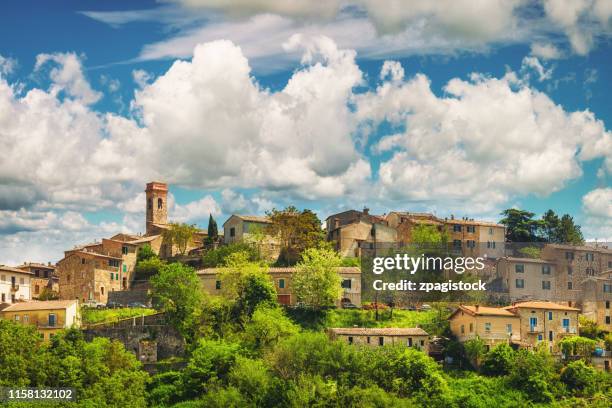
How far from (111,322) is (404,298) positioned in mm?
24230

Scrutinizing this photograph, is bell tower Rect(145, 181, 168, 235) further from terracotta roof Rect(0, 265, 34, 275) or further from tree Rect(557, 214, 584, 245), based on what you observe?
tree Rect(557, 214, 584, 245)

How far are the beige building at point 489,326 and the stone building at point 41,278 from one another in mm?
38889

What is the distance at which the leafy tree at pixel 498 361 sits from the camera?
63.5 m

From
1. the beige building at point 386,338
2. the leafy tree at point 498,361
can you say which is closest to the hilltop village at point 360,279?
the beige building at point 386,338

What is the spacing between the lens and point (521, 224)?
9712 cm

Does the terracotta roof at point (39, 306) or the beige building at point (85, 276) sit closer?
the terracotta roof at point (39, 306)

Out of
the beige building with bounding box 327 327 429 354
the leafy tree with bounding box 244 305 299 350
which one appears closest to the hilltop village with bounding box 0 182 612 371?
the beige building with bounding box 327 327 429 354

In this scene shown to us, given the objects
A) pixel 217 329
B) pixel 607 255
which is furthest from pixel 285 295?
pixel 607 255

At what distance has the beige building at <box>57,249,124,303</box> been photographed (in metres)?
80.4

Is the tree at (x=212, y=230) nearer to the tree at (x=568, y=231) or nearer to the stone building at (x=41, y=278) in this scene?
the stone building at (x=41, y=278)

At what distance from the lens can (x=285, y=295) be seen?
244 ft

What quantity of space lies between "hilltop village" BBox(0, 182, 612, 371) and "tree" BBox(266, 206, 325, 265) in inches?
11.6

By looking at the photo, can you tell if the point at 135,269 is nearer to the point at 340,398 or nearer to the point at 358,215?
the point at 358,215

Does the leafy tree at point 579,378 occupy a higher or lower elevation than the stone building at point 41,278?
lower
